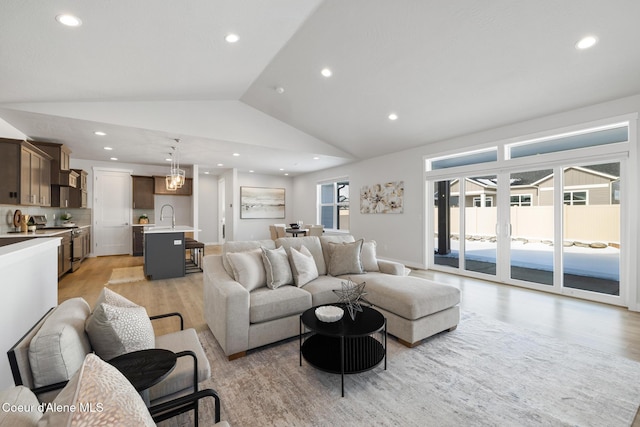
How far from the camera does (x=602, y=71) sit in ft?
10.5

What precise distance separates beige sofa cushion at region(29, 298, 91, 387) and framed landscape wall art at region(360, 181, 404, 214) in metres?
5.90

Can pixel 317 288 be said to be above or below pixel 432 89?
below

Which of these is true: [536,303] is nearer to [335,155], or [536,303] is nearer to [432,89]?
[432,89]

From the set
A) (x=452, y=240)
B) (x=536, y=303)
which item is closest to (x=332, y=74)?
(x=452, y=240)

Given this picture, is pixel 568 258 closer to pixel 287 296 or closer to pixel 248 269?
pixel 287 296

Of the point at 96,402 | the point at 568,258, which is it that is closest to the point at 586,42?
the point at 568,258

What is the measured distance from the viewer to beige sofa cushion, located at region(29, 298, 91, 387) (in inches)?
46.7

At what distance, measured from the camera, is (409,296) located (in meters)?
2.63

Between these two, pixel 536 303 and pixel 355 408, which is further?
pixel 536 303

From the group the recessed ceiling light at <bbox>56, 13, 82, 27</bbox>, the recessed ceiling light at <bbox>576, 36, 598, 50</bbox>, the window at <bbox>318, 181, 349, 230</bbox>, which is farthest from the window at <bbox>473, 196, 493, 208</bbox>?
the recessed ceiling light at <bbox>56, 13, 82, 27</bbox>

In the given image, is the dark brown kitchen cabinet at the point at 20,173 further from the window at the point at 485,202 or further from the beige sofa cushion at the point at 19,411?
the window at the point at 485,202

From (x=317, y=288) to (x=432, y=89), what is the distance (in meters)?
3.32

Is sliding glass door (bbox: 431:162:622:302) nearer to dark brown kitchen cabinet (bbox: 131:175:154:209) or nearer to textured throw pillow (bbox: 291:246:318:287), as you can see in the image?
textured throw pillow (bbox: 291:246:318:287)

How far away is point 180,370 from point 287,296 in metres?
1.25
